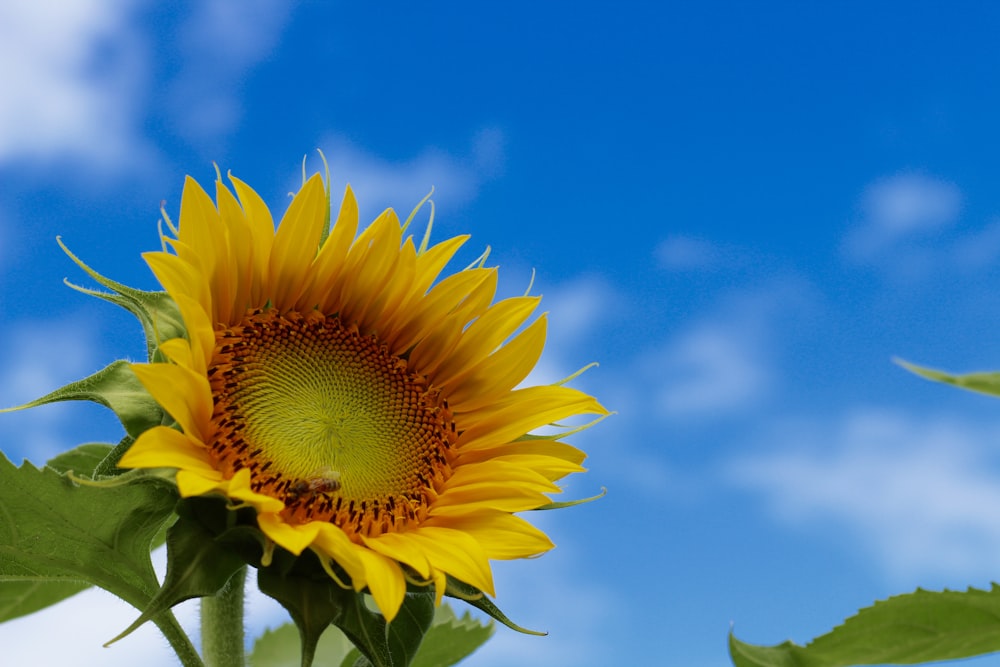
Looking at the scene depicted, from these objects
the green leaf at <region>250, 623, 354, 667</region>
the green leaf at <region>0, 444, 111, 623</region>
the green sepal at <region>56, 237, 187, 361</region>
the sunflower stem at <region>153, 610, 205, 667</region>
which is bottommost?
the sunflower stem at <region>153, 610, 205, 667</region>

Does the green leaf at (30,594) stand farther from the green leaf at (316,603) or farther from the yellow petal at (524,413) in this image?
the yellow petal at (524,413)

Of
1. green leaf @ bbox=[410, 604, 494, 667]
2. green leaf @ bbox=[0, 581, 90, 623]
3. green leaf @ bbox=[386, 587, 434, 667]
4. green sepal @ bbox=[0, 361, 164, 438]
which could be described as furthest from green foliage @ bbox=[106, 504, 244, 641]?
green leaf @ bbox=[410, 604, 494, 667]

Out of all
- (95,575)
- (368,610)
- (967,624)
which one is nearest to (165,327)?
(95,575)

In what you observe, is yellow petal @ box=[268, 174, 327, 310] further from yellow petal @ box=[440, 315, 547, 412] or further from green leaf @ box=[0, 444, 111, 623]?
green leaf @ box=[0, 444, 111, 623]

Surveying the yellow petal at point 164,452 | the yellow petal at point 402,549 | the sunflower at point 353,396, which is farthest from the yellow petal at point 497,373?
the yellow petal at point 164,452

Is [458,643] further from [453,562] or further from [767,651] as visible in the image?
[767,651]

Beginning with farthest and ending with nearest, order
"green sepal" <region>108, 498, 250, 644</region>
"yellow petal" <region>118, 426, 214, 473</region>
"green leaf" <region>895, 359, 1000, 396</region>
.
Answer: "green sepal" <region>108, 498, 250, 644</region>, "yellow petal" <region>118, 426, 214, 473</region>, "green leaf" <region>895, 359, 1000, 396</region>
